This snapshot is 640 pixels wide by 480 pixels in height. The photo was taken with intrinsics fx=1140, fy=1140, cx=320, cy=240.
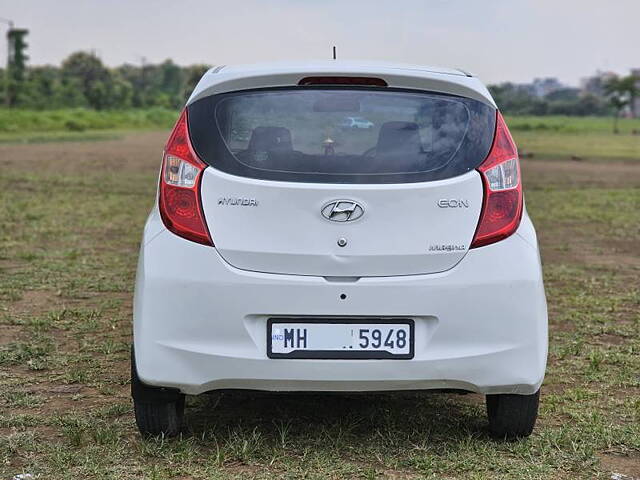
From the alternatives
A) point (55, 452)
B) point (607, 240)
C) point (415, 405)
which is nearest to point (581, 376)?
point (415, 405)

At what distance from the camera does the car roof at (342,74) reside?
4.36 metres

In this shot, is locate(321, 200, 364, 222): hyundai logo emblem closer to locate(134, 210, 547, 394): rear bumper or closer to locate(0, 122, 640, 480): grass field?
locate(134, 210, 547, 394): rear bumper

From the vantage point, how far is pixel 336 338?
13.7 ft

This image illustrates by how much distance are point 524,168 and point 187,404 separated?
22209mm

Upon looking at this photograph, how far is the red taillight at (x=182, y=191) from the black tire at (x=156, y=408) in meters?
0.56

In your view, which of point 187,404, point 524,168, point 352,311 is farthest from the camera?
point 524,168

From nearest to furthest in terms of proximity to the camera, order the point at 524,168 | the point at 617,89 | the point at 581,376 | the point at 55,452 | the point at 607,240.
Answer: the point at 55,452
the point at 581,376
the point at 607,240
the point at 524,168
the point at 617,89

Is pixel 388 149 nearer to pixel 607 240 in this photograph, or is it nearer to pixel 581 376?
pixel 581 376

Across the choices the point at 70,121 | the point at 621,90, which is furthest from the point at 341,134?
the point at 621,90

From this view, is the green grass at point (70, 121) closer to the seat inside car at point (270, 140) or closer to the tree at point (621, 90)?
the tree at point (621, 90)

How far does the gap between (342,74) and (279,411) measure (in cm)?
163

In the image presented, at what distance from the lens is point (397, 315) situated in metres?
4.15

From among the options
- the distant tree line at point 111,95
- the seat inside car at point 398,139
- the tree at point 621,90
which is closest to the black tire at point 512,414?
the seat inside car at point 398,139

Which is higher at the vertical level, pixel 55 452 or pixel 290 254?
pixel 290 254
